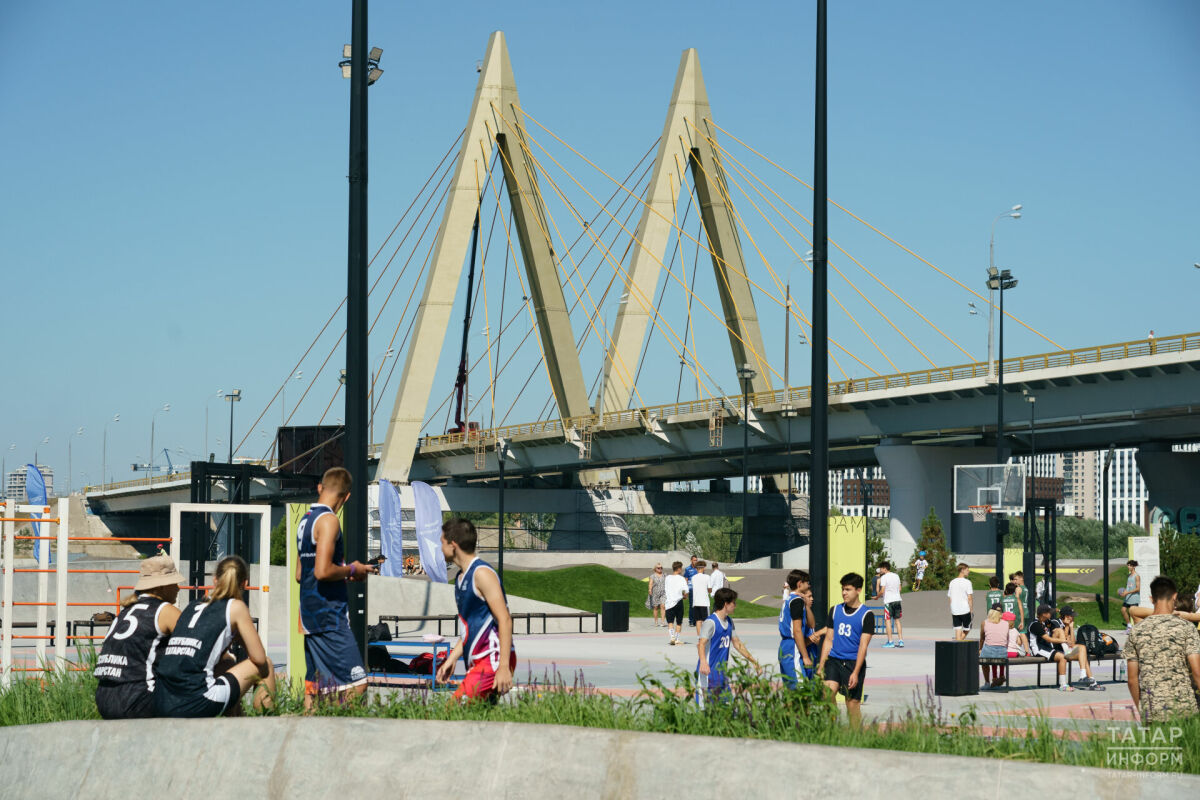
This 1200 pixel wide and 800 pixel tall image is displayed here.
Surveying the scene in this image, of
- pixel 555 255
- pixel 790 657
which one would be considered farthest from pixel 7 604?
pixel 555 255

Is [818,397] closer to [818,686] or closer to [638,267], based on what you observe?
[818,686]

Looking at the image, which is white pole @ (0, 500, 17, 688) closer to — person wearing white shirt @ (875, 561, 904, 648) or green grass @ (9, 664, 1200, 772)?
green grass @ (9, 664, 1200, 772)

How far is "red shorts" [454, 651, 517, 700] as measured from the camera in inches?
301

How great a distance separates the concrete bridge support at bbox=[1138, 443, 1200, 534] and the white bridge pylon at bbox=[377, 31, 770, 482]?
16.6 meters

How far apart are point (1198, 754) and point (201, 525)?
1622cm

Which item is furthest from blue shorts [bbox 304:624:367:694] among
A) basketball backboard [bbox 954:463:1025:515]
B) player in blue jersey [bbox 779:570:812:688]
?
basketball backboard [bbox 954:463:1025:515]

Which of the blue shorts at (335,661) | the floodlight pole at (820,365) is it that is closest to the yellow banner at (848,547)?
the floodlight pole at (820,365)

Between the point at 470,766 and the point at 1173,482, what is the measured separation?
5748cm

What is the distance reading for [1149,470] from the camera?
5803 cm

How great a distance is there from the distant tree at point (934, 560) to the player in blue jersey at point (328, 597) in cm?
4151

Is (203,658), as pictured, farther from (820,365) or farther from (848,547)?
(848,547)

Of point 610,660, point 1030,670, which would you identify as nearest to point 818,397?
point 610,660

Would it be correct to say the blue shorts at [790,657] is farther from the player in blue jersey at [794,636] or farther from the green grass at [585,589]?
the green grass at [585,589]

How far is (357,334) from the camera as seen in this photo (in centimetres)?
987
